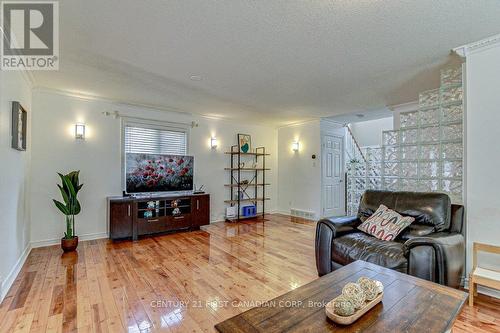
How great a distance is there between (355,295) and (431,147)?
100 inches

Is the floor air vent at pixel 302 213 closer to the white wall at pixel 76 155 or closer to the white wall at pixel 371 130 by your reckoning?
the white wall at pixel 371 130

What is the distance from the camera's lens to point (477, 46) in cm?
234

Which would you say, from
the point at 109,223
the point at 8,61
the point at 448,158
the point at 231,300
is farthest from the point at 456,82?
the point at 109,223

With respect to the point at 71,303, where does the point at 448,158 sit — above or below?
above

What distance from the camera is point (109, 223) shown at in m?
3.86

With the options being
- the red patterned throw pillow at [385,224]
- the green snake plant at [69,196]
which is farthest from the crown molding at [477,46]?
the green snake plant at [69,196]

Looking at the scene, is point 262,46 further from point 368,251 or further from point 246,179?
point 246,179

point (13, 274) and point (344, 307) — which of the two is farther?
point (13, 274)

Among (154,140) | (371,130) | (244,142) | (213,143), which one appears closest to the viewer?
(154,140)

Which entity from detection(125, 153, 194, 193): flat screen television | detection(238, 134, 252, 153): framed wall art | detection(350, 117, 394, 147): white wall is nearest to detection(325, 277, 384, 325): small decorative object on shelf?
detection(125, 153, 194, 193): flat screen television

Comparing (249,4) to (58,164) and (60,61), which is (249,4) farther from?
(58,164)

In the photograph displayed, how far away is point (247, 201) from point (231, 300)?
3863 mm

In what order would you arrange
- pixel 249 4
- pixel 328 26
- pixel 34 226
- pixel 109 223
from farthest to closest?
pixel 109 223 < pixel 34 226 < pixel 328 26 < pixel 249 4

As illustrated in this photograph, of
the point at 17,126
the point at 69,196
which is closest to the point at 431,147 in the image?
the point at 17,126
